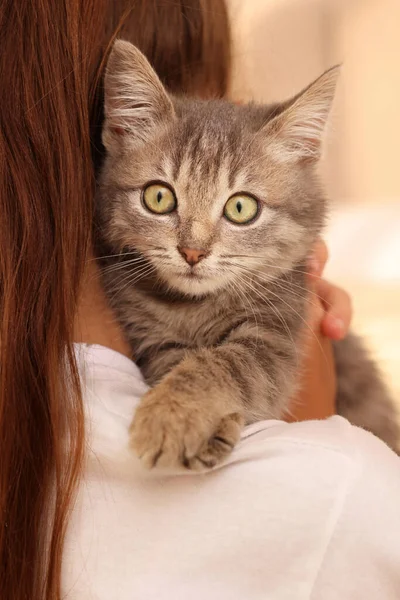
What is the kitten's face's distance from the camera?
859 millimetres

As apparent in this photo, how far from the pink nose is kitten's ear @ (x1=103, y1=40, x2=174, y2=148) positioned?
20cm

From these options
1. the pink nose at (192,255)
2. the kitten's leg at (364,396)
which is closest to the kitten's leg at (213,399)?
the pink nose at (192,255)

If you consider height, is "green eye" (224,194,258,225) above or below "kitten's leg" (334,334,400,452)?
above

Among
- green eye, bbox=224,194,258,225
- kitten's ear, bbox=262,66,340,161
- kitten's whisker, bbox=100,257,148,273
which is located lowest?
kitten's whisker, bbox=100,257,148,273

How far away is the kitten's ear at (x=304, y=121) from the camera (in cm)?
90

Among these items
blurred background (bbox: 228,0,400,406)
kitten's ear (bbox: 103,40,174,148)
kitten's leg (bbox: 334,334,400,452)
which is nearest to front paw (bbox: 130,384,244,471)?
kitten's ear (bbox: 103,40,174,148)

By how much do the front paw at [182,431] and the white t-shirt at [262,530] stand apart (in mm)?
23

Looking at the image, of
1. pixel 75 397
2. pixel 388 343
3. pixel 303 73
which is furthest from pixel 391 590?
pixel 303 73

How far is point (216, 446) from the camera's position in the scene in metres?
0.68

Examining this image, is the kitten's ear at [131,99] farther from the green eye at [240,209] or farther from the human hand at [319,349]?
the human hand at [319,349]

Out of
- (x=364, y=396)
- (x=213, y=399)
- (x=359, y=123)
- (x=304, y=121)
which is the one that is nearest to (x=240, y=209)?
(x=304, y=121)

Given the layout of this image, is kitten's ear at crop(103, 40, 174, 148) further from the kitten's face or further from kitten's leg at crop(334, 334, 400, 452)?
kitten's leg at crop(334, 334, 400, 452)

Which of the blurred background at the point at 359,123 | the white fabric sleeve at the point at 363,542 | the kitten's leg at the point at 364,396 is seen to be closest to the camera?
the white fabric sleeve at the point at 363,542

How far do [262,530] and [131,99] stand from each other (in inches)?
24.0
